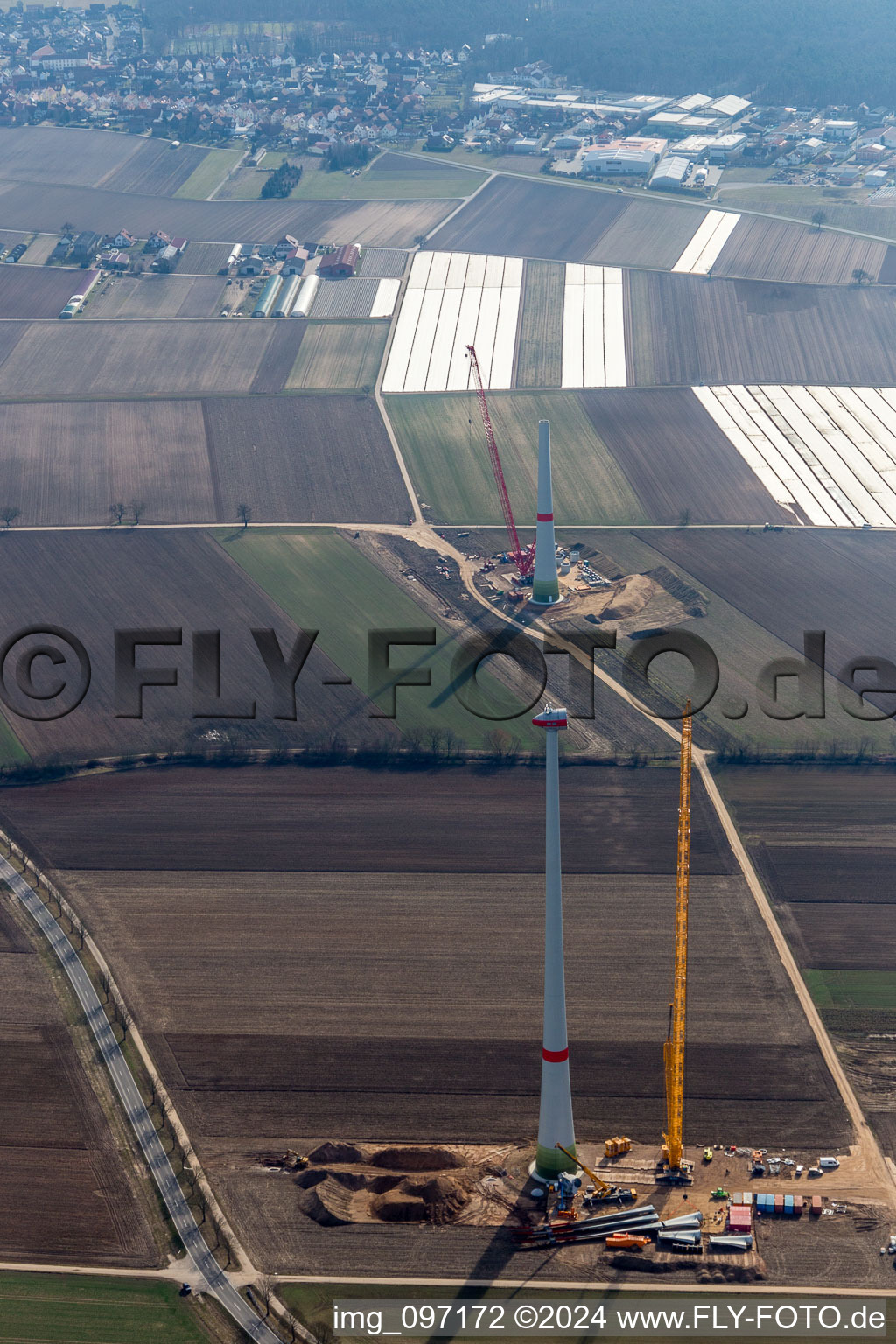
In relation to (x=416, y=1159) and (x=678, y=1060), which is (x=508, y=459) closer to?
(x=678, y=1060)

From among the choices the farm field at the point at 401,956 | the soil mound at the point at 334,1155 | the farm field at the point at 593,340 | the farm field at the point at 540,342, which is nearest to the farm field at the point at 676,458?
the farm field at the point at 593,340

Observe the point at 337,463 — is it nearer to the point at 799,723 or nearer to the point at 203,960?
the point at 799,723

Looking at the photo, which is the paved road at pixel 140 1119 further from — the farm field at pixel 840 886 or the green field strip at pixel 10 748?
the farm field at pixel 840 886

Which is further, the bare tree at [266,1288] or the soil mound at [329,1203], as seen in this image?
the soil mound at [329,1203]

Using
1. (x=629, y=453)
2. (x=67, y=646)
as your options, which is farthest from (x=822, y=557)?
(x=67, y=646)

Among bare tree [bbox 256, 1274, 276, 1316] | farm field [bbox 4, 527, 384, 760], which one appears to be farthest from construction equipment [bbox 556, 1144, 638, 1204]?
farm field [bbox 4, 527, 384, 760]

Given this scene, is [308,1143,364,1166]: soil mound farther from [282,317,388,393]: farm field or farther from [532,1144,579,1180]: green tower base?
[282,317,388,393]: farm field
